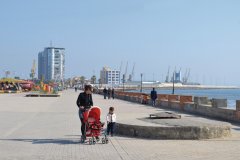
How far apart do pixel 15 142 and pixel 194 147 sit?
463cm

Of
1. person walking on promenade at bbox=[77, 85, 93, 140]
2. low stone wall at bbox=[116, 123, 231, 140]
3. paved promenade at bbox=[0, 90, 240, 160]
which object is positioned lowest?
paved promenade at bbox=[0, 90, 240, 160]

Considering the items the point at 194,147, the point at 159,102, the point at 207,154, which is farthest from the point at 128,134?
the point at 159,102

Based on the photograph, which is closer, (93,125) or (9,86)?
(93,125)

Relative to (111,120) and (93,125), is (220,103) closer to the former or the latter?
(111,120)

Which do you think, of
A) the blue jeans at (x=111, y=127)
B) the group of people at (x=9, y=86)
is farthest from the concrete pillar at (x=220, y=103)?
the group of people at (x=9, y=86)

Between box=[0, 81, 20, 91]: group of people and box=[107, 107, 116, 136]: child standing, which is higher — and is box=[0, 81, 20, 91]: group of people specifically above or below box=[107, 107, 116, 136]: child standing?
above

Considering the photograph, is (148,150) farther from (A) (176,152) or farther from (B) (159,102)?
(B) (159,102)

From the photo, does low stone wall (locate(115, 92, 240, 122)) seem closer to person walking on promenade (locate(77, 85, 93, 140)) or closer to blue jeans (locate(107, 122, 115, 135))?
blue jeans (locate(107, 122, 115, 135))

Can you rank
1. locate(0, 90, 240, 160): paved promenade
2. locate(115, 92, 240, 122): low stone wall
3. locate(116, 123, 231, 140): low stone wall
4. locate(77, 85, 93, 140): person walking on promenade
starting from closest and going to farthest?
1. locate(0, 90, 240, 160): paved promenade
2. locate(77, 85, 93, 140): person walking on promenade
3. locate(116, 123, 231, 140): low stone wall
4. locate(115, 92, 240, 122): low stone wall

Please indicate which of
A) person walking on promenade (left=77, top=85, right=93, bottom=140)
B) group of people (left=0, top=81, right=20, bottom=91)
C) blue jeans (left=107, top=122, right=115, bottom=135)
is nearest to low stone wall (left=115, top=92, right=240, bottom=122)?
blue jeans (left=107, top=122, right=115, bottom=135)

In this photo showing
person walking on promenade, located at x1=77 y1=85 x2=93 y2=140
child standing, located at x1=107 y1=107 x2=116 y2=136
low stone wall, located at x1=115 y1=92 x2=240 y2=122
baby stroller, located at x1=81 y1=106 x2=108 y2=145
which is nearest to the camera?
baby stroller, located at x1=81 y1=106 x2=108 y2=145

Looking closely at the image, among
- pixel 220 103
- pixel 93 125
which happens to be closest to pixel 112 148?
pixel 93 125

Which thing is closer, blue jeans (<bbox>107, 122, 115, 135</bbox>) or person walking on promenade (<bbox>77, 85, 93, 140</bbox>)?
person walking on promenade (<bbox>77, 85, 93, 140</bbox>)

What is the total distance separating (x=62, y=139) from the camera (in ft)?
43.5
